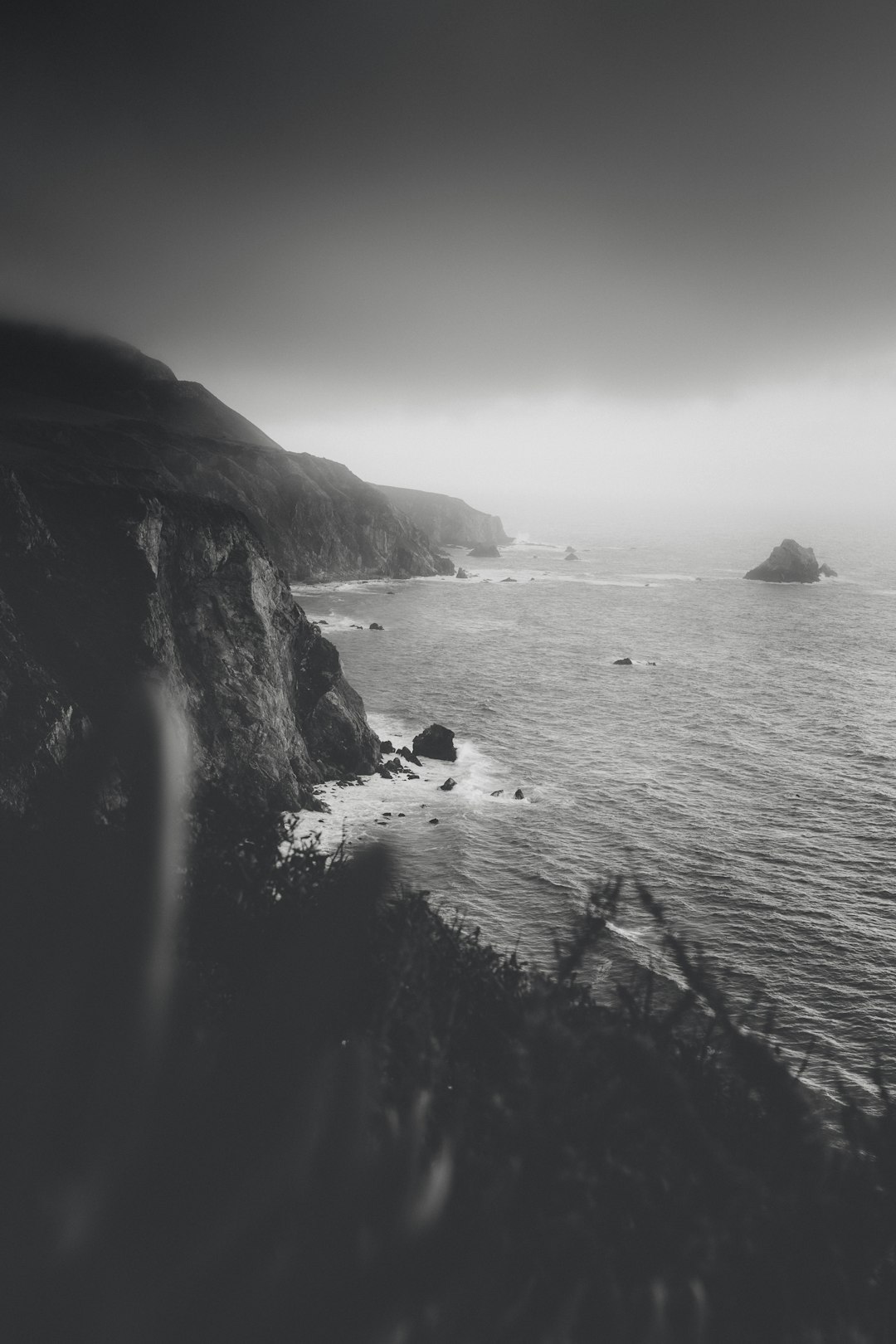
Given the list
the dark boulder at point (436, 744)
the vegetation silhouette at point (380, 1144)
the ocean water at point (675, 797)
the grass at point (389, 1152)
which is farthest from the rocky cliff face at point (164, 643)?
the grass at point (389, 1152)

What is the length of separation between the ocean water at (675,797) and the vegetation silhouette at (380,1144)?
15.5ft

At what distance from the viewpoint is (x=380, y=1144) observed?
942 inches

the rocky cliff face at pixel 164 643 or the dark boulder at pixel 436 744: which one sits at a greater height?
the rocky cliff face at pixel 164 643

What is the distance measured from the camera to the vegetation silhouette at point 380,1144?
19609 millimetres

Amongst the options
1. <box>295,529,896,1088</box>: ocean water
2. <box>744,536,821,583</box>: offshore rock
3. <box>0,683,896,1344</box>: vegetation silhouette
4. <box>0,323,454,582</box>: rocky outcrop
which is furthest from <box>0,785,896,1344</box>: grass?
<box>744,536,821,583</box>: offshore rock

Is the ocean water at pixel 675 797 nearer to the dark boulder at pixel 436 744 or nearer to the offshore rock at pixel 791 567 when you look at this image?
the dark boulder at pixel 436 744

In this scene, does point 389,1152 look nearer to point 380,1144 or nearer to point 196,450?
point 380,1144

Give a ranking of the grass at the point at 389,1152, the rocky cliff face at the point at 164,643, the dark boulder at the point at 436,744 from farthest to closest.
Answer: the dark boulder at the point at 436,744, the rocky cliff face at the point at 164,643, the grass at the point at 389,1152

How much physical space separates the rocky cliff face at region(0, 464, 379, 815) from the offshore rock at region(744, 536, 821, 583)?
145m

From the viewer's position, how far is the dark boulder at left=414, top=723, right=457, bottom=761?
62.3 metres

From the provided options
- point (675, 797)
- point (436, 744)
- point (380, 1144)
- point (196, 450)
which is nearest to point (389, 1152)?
point (380, 1144)

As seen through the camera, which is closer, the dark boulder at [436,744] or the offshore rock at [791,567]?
the dark boulder at [436,744]

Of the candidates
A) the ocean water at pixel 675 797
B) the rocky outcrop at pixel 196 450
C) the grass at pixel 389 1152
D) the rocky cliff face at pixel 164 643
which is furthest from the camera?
the rocky outcrop at pixel 196 450

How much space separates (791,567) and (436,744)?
141 metres
